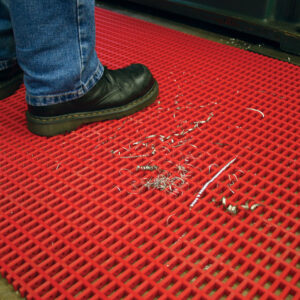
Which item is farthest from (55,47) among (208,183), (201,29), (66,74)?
(201,29)

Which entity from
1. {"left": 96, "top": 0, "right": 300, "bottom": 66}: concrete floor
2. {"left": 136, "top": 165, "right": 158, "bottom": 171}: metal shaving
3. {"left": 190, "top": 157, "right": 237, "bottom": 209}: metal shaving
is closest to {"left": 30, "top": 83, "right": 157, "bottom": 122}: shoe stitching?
{"left": 136, "top": 165, "right": 158, "bottom": 171}: metal shaving

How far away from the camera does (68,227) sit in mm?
1112

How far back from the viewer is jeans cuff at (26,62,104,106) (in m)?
1.39

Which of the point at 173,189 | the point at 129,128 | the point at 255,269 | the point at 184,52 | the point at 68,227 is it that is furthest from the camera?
the point at 184,52

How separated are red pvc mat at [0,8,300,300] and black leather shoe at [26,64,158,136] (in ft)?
0.15

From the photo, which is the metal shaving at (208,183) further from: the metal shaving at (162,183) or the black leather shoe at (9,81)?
the black leather shoe at (9,81)

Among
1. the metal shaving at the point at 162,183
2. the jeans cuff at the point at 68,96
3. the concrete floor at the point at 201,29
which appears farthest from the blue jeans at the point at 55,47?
the concrete floor at the point at 201,29

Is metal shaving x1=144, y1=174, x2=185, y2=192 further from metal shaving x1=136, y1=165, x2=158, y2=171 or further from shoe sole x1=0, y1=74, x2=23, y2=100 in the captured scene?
shoe sole x1=0, y1=74, x2=23, y2=100

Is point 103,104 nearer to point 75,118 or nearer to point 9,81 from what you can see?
point 75,118

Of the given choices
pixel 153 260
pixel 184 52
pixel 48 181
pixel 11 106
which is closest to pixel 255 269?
pixel 153 260

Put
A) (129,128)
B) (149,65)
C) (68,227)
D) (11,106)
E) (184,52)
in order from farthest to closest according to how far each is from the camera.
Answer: (184,52) < (149,65) < (11,106) < (129,128) < (68,227)

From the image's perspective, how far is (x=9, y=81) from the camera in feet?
5.66

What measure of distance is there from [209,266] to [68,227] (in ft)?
1.34

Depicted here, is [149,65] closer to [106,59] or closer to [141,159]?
[106,59]
